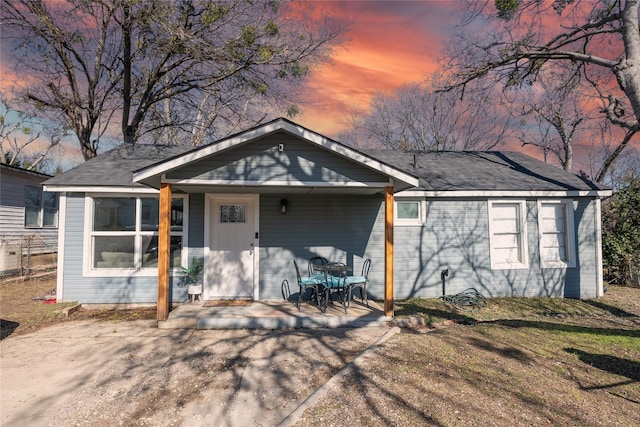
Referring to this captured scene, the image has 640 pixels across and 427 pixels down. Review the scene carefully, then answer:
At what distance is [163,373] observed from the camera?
424 cm

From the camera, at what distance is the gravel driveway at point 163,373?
3.34 m

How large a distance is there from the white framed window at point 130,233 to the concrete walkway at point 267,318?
159 cm

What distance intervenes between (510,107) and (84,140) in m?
20.4

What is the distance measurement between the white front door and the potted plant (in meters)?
0.18

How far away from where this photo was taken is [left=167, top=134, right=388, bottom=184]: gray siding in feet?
19.1

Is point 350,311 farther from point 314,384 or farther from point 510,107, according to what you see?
point 510,107

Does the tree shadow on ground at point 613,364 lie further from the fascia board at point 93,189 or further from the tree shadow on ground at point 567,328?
the fascia board at point 93,189

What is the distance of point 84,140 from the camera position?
1334 cm

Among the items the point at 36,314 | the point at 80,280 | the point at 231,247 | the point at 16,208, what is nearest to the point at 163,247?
the point at 231,247

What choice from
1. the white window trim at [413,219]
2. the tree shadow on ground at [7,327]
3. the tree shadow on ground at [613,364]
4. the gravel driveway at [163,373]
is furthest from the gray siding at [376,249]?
the tree shadow on ground at [613,364]

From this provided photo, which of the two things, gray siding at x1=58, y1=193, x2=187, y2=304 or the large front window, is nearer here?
gray siding at x1=58, y1=193, x2=187, y2=304

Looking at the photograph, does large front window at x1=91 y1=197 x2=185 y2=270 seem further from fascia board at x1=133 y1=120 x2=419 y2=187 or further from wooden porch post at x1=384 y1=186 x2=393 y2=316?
wooden porch post at x1=384 y1=186 x2=393 y2=316

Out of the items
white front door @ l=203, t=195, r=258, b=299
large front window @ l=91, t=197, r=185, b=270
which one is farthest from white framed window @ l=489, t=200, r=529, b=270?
large front window @ l=91, t=197, r=185, b=270

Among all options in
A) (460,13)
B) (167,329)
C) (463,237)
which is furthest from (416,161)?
(167,329)
